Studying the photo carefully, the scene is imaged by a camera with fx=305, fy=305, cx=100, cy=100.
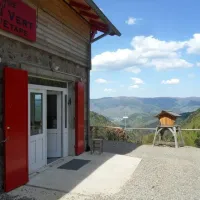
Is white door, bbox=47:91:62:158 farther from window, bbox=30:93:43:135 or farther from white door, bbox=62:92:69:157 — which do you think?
window, bbox=30:93:43:135

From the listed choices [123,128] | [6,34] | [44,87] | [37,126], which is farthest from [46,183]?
[123,128]

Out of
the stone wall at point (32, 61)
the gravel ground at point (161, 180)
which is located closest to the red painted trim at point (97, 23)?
the stone wall at point (32, 61)

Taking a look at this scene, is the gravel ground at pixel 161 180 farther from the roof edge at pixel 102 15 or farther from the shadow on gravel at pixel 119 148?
the roof edge at pixel 102 15

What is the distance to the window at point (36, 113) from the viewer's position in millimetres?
7176

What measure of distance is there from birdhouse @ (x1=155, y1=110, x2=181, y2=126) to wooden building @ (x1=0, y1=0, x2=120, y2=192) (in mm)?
4022

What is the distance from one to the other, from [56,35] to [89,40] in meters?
2.57

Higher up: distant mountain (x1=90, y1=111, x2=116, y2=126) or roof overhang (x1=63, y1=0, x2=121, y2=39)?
roof overhang (x1=63, y1=0, x2=121, y2=39)

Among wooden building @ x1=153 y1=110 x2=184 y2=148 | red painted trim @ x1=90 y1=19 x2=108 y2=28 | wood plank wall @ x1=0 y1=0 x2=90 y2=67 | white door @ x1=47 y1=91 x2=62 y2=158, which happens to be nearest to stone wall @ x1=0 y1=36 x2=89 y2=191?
wood plank wall @ x1=0 y1=0 x2=90 y2=67

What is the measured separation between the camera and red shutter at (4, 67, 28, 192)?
219 inches

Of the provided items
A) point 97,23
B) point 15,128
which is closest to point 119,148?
point 97,23

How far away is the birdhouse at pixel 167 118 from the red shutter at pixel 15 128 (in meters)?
7.88

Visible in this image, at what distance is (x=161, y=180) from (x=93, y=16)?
5.38 meters

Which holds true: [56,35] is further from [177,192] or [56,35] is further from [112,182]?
[177,192]

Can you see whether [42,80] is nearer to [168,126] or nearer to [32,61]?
[32,61]
